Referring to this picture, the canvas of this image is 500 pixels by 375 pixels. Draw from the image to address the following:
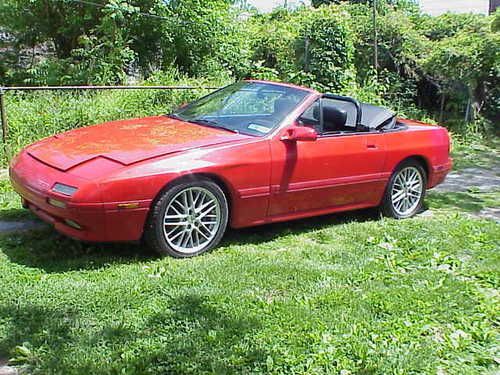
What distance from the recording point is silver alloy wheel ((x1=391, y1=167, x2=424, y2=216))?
243 inches

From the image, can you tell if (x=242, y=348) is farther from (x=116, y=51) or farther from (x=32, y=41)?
(x=32, y=41)

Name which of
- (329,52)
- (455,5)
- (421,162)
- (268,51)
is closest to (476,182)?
(421,162)

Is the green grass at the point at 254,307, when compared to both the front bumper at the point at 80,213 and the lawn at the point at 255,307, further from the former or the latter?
the front bumper at the point at 80,213

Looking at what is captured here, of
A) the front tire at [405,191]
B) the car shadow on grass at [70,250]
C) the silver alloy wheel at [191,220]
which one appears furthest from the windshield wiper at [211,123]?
the front tire at [405,191]

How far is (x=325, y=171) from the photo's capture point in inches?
213

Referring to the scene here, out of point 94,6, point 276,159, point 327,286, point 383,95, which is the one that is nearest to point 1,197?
point 276,159

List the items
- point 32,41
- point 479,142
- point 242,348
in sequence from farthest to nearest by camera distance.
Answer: point 32,41
point 479,142
point 242,348

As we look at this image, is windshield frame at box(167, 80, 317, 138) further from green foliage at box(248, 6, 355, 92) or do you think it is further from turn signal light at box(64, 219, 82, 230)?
green foliage at box(248, 6, 355, 92)

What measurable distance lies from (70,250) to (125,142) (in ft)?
3.14

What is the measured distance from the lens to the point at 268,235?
5410 millimetres

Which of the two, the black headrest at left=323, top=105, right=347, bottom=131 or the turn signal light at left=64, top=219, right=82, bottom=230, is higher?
the black headrest at left=323, top=105, right=347, bottom=131

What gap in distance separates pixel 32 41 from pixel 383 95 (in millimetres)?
8278

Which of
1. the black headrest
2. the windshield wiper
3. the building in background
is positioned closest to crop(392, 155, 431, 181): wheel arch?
the black headrest

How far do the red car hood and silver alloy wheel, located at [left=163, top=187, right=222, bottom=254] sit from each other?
380 millimetres
